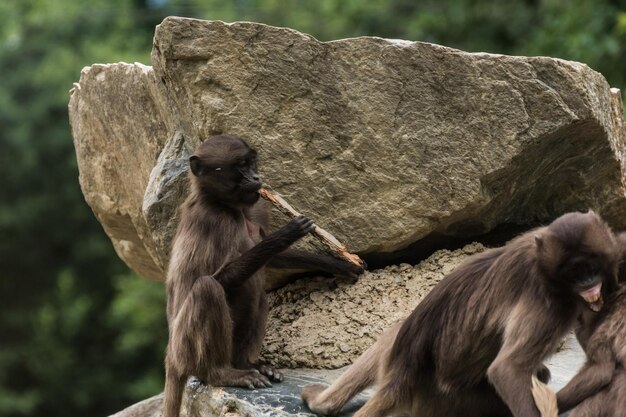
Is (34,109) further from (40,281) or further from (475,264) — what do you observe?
(475,264)

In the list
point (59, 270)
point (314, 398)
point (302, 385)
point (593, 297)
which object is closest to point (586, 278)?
point (593, 297)

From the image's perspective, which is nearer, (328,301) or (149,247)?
(328,301)

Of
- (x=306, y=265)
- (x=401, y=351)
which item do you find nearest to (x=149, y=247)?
(x=306, y=265)

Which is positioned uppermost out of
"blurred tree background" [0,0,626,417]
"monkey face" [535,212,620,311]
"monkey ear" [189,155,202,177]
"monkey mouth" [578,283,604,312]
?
"monkey ear" [189,155,202,177]

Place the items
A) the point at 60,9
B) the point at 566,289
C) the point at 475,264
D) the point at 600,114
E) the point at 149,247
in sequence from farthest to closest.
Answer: the point at 60,9 < the point at 149,247 < the point at 600,114 < the point at 475,264 < the point at 566,289

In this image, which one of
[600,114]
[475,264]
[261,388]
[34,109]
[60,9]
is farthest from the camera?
[60,9]

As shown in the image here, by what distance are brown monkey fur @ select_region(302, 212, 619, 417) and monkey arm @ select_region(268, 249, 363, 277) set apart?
3.42 feet

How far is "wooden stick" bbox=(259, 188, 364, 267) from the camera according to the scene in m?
6.91

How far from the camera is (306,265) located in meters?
7.07

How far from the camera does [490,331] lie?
5.55 m

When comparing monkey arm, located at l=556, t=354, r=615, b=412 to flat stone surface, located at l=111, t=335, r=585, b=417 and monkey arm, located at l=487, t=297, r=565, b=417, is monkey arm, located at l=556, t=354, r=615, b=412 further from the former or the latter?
flat stone surface, located at l=111, t=335, r=585, b=417

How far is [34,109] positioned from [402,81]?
46.5 feet

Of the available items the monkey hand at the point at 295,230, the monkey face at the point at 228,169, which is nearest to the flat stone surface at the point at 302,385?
the monkey hand at the point at 295,230

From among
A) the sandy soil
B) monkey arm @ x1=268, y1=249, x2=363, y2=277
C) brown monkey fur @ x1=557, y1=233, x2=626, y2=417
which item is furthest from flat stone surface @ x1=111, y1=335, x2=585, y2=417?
brown monkey fur @ x1=557, y1=233, x2=626, y2=417
